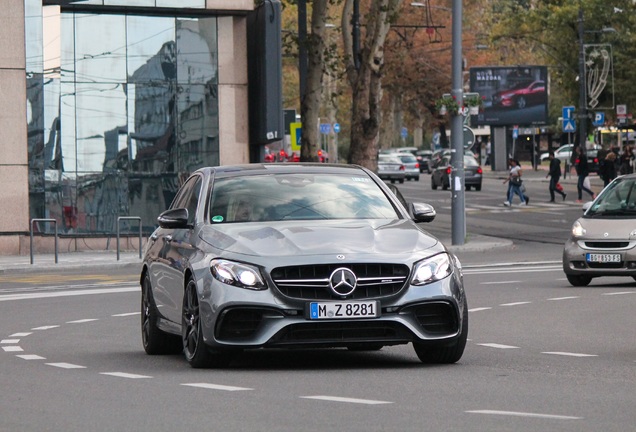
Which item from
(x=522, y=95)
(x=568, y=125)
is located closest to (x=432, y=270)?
(x=568, y=125)

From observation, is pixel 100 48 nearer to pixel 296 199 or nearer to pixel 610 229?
pixel 610 229

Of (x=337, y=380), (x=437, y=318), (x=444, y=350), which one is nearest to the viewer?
(x=337, y=380)

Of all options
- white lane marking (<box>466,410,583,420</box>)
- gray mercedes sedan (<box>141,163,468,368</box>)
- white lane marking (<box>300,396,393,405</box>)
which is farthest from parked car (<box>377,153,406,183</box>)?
white lane marking (<box>466,410,583,420</box>)

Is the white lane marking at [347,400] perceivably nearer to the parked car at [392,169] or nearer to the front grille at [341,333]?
the front grille at [341,333]

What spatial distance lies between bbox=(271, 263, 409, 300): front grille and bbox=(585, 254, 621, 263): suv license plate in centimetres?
1125

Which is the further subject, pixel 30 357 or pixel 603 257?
pixel 603 257

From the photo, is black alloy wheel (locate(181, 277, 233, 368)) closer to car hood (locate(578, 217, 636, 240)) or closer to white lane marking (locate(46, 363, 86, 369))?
white lane marking (locate(46, 363, 86, 369))

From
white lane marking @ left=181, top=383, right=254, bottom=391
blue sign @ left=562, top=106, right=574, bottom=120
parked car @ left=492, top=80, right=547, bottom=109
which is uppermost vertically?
parked car @ left=492, top=80, right=547, bottom=109

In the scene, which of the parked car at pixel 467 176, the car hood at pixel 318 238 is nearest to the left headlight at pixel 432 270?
the car hood at pixel 318 238

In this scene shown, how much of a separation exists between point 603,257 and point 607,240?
0.24 m

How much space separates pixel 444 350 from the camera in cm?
1198

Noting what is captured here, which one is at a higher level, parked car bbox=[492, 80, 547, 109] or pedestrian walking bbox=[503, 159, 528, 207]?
parked car bbox=[492, 80, 547, 109]

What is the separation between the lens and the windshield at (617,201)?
22641 millimetres

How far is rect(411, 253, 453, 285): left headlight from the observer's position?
1148 cm
